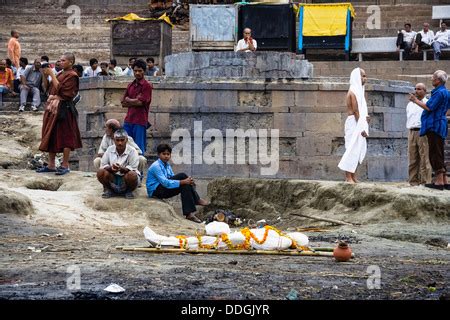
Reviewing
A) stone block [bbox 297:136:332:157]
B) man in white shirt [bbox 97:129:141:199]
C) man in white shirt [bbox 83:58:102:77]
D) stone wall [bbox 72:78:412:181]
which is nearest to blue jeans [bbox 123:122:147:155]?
stone wall [bbox 72:78:412:181]

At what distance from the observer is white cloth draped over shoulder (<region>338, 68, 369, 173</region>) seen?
15164 millimetres

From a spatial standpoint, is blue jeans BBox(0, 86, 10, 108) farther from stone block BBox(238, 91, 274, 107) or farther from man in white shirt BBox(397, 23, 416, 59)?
man in white shirt BBox(397, 23, 416, 59)

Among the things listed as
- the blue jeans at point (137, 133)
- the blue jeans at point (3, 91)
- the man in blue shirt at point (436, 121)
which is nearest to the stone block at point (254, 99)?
the blue jeans at point (137, 133)

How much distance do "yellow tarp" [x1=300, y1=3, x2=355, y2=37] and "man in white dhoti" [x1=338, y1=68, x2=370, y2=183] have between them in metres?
11.5

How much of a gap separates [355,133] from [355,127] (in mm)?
84

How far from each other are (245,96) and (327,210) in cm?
357

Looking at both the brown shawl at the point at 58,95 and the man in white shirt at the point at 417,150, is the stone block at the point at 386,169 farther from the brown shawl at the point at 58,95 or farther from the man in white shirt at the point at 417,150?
the brown shawl at the point at 58,95

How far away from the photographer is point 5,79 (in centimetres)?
2294

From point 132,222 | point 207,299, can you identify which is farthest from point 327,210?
point 207,299

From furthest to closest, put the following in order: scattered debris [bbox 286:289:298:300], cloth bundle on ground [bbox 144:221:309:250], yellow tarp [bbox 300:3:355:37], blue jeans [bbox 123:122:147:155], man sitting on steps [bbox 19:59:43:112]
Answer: yellow tarp [bbox 300:3:355:37]
man sitting on steps [bbox 19:59:43:112]
blue jeans [bbox 123:122:147:155]
cloth bundle on ground [bbox 144:221:309:250]
scattered debris [bbox 286:289:298:300]

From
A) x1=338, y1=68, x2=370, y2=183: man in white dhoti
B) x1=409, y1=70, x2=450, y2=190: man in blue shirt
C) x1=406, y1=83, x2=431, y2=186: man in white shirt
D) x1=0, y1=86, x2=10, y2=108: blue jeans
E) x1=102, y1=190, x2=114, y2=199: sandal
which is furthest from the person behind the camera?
x1=0, y1=86, x2=10, y2=108: blue jeans

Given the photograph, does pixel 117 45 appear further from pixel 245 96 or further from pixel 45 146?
pixel 45 146

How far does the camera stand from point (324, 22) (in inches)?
1048
